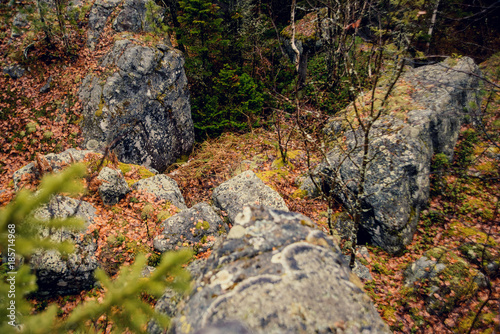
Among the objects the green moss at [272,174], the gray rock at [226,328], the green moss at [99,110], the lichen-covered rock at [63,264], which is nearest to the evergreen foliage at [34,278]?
the gray rock at [226,328]

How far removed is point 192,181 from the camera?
25.1ft

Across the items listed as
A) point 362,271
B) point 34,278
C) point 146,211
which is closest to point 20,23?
point 146,211

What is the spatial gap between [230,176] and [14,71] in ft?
29.7

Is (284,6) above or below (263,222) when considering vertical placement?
above

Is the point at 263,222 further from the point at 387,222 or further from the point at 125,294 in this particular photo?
the point at 387,222

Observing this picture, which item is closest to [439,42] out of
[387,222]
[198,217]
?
[387,222]

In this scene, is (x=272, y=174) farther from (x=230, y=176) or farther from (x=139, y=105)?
(x=139, y=105)

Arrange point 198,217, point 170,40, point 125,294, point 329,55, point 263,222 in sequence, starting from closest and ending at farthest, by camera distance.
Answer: point 125,294 → point 263,222 → point 198,217 → point 170,40 → point 329,55

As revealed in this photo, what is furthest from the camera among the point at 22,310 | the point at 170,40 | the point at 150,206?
the point at 170,40

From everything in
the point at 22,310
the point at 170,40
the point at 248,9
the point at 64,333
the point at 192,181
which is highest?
the point at 248,9

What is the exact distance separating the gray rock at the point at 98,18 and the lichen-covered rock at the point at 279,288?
10991 millimetres

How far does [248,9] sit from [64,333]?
13544 millimetres

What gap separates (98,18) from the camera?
9.33 m

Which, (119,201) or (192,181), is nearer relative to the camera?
(119,201)
